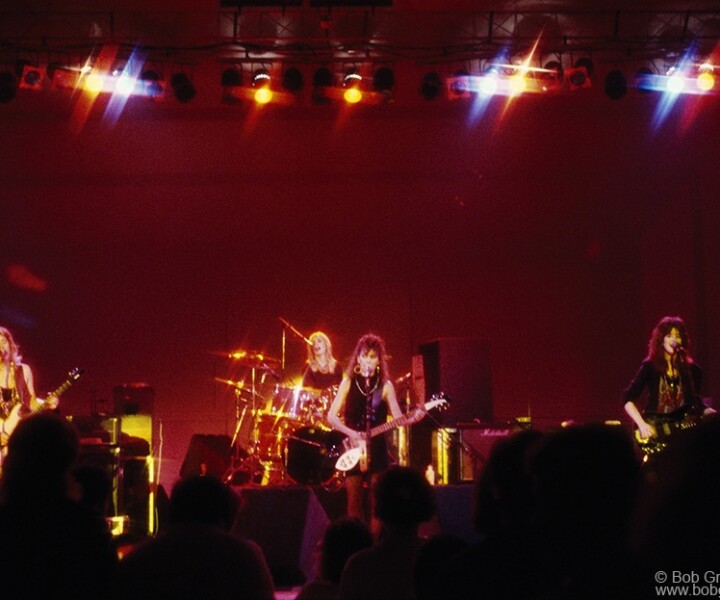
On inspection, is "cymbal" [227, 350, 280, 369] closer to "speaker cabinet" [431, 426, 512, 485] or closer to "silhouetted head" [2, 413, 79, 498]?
"speaker cabinet" [431, 426, 512, 485]

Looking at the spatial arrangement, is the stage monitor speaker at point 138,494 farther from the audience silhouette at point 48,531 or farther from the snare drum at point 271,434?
the audience silhouette at point 48,531

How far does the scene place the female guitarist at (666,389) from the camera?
7.25 meters

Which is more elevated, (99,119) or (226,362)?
(99,119)

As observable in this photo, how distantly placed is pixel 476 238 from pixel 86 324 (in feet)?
18.2

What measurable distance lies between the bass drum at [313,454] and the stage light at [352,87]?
4.09 metres

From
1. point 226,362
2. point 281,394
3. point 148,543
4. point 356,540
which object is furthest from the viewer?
point 226,362

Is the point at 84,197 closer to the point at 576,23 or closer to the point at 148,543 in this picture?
the point at 576,23

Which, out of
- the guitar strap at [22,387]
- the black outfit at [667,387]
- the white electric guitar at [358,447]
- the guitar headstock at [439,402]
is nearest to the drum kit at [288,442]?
the white electric guitar at [358,447]

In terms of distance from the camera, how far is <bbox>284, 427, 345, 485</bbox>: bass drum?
28.5ft

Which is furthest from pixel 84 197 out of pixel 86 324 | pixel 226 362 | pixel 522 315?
pixel 522 315

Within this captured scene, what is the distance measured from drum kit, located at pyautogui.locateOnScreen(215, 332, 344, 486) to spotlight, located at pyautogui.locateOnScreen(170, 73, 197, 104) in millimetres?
3164

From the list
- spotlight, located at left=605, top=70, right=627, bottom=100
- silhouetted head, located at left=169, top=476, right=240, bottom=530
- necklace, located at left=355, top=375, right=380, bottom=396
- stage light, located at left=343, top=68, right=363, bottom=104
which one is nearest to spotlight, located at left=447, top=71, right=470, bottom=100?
stage light, located at left=343, top=68, right=363, bottom=104

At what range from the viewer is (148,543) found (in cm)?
301

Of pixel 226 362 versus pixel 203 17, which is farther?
pixel 226 362
